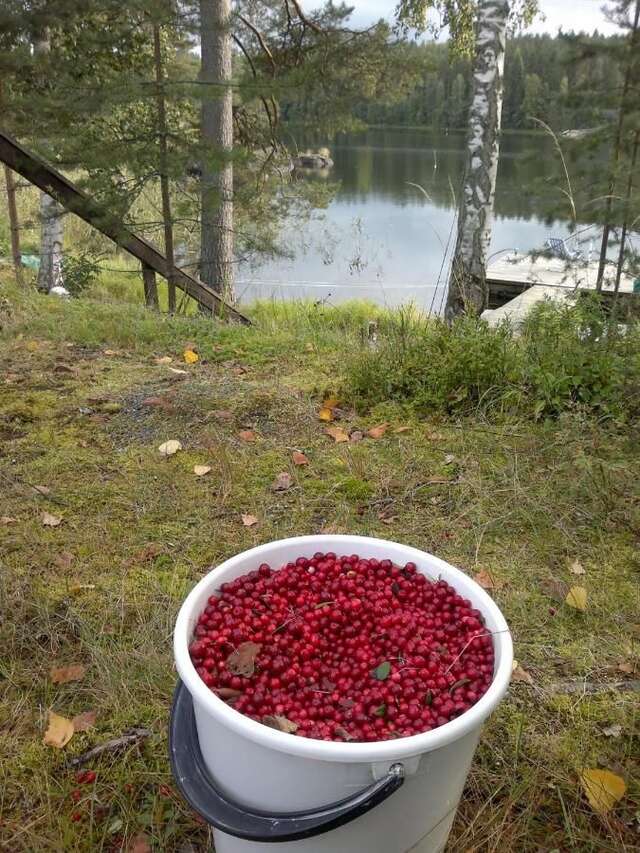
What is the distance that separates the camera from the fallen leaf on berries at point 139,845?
153 cm

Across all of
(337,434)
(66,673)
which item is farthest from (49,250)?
(66,673)

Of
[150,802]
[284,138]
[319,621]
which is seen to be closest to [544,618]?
[319,621]

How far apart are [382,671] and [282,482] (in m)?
1.65

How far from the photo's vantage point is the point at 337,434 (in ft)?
11.0

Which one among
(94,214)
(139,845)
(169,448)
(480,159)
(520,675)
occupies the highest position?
(480,159)

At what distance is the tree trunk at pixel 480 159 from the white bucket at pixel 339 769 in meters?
4.12

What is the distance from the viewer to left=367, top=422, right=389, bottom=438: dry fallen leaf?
3.35m

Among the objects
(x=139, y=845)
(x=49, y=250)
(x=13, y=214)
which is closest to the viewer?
(x=139, y=845)

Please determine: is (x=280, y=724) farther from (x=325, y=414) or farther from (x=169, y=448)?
(x=325, y=414)

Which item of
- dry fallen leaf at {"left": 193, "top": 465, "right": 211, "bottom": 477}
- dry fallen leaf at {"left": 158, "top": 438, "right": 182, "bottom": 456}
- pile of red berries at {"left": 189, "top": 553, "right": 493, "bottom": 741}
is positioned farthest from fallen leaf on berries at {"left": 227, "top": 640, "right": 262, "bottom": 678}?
dry fallen leaf at {"left": 158, "top": 438, "right": 182, "bottom": 456}

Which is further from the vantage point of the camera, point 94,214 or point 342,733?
point 94,214

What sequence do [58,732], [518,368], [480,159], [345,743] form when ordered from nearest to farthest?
[345,743] < [58,732] < [518,368] < [480,159]

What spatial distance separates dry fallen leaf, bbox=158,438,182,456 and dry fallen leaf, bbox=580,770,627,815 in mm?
2132

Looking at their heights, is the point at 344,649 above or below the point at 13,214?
below
